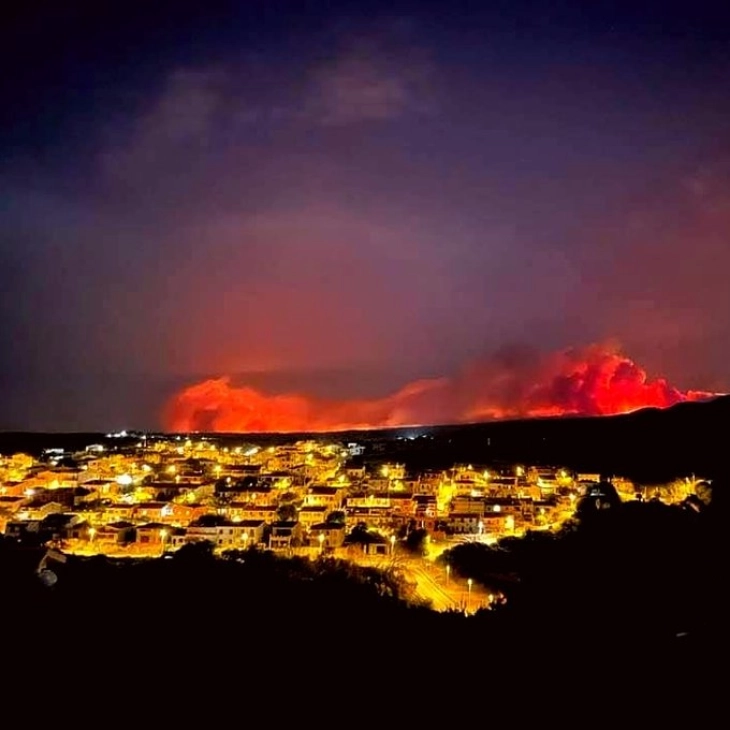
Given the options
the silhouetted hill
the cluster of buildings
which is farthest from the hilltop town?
the silhouetted hill

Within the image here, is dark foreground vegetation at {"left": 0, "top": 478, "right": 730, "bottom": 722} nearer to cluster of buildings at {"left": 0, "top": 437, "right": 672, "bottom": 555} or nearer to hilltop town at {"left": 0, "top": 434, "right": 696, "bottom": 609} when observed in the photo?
hilltop town at {"left": 0, "top": 434, "right": 696, "bottom": 609}

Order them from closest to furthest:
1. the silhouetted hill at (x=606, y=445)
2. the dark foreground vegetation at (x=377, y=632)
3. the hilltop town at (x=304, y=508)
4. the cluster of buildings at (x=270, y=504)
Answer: the dark foreground vegetation at (x=377, y=632) < the hilltop town at (x=304, y=508) < the cluster of buildings at (x=270, y=504) < the silhouetted hill at (x=606, y=445)

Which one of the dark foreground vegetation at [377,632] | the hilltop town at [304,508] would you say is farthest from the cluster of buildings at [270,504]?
the dark foreground vegetation at [377,632]

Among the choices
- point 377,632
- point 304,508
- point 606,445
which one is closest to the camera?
point 377,632

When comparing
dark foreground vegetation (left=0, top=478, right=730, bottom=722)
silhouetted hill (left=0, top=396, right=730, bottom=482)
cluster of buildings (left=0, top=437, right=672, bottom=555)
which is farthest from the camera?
silhouetted hill (left=0, top=396, right=730, bottom=482)

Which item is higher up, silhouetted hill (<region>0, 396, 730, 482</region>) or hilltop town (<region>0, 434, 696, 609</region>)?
silhouetted hill (<region>0, 396, 730, 482</region>)

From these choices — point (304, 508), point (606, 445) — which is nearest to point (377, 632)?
point (304, 508)

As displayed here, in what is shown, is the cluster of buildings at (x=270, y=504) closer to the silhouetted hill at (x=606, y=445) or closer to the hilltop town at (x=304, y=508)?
the hilltop town at (x=304, y=508)

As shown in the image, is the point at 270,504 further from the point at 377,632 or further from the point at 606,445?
the point at 606,445
